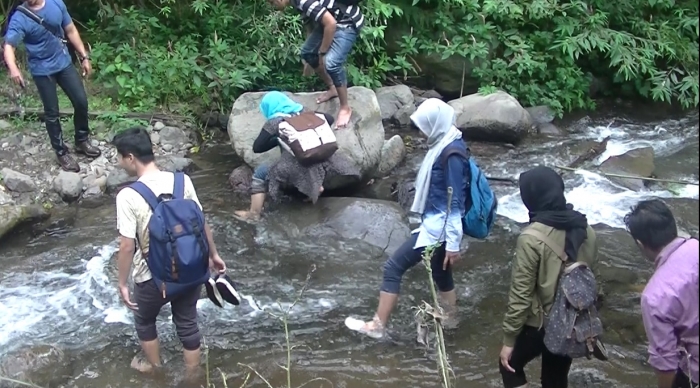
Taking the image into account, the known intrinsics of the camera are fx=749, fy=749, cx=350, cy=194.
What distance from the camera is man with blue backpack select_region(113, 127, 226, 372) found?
4453mm

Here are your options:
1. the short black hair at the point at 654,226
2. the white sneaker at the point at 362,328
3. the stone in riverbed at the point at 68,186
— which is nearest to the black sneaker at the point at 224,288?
the white sneaker at the point at 362,328

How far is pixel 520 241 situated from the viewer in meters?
4.00

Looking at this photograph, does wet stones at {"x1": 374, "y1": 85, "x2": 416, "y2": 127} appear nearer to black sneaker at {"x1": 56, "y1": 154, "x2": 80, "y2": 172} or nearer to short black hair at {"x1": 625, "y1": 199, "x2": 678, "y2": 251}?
black sneaker at {"x1": 56, "y1": 154, "x2": 80, "y2": 172}

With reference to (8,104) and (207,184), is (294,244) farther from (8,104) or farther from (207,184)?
(8,104)

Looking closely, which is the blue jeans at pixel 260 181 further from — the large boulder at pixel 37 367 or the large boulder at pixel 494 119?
the large boulder at pixel 494 119

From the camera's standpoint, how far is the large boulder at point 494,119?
9.57 m

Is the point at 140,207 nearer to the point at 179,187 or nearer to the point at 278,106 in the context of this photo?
the point at 179,187

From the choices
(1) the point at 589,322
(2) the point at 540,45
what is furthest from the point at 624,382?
(2) the point at 540,45

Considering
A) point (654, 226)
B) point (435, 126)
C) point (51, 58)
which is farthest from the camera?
point (51, 58)

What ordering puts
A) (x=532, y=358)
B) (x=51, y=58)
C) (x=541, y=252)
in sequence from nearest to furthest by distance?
(x=541, y=252) < (x=532, y=358) < (x=51, y=58)

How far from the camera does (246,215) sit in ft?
24.8

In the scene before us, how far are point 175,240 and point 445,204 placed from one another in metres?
1.81

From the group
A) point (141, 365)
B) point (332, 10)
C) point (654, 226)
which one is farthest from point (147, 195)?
point (332, 10)

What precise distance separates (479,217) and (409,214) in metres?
2.61
